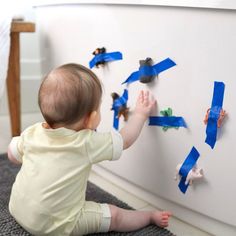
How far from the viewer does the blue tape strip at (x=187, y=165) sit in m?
0.69

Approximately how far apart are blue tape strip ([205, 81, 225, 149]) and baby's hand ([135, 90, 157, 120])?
132 millimetres

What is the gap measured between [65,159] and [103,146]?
7cm

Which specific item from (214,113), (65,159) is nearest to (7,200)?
(65,159)

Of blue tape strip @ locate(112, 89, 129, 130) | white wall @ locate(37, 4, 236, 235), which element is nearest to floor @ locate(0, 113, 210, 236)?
white wall @ locate(37, 4, 236, 235)

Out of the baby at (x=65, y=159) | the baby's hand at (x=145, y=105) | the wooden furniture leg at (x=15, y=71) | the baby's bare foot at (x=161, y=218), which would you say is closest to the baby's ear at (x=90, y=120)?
the baby at (x=65, y=159)

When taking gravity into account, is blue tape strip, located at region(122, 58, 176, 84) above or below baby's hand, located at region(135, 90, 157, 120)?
above

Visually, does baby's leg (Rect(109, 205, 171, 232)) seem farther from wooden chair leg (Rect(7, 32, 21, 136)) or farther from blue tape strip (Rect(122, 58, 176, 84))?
wooden chair leg (Rect(7, 32, 21, 136))

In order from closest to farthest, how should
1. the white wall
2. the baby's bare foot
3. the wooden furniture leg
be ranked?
1. the white wall
2. the baby's bare foot
3. the wooden furniture leg

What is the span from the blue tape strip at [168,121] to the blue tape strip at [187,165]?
0.17 feet

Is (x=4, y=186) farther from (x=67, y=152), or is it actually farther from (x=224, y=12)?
(x=224, y=12)

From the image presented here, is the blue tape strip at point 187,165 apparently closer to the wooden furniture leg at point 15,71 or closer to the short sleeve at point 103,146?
the short sleeve at point 103,146

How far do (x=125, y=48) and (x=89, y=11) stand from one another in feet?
0.50

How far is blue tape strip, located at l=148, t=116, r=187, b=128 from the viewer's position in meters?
0.71

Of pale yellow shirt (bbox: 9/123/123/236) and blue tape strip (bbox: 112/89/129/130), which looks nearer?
pale yellow shirt (bbox: 9/123/123/236)
